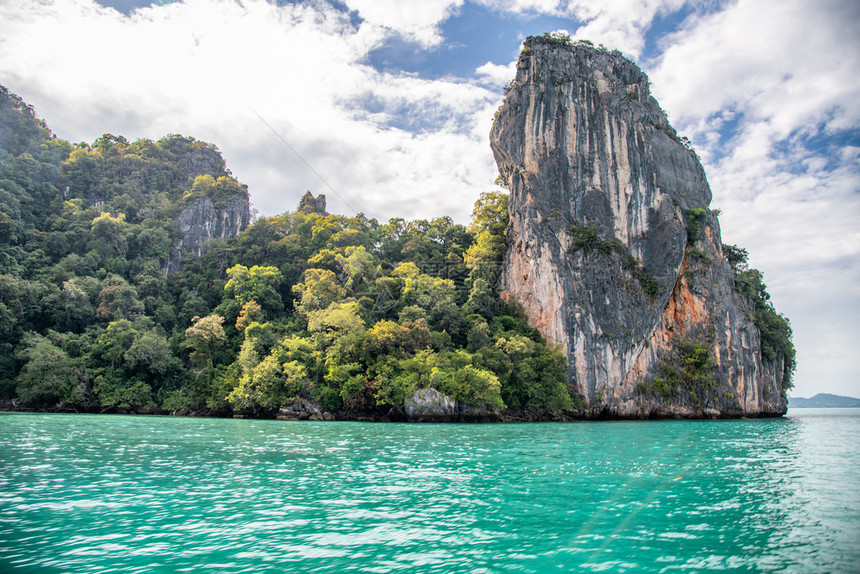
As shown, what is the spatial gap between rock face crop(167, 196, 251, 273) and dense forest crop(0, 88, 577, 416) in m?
1.64

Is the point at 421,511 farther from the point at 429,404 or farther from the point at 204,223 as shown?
the point at 204,223

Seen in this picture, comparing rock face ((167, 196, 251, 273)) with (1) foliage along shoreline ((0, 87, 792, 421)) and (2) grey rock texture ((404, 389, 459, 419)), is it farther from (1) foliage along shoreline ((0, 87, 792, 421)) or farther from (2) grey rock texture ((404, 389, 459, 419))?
(2) grey rock texture ((404, 389, 459, 419))

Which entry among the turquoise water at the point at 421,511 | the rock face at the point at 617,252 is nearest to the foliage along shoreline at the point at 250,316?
the rock face at the point at 617,252

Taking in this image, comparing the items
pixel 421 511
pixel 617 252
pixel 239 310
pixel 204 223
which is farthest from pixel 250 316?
pixel 421 511

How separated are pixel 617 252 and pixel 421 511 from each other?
3581cm

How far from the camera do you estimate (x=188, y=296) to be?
46031 millimetres

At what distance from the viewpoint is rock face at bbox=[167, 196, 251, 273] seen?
188 feet

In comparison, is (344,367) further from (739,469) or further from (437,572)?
(437,572)

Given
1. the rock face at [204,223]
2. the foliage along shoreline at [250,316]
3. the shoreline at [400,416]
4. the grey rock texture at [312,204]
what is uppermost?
the grey rock texture at [312,204]

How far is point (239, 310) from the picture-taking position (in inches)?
1639

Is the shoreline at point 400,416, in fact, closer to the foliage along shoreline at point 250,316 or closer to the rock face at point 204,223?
the foliage along shoreline at point 250,316

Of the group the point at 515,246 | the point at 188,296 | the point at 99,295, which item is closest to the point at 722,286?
the point at 515,246

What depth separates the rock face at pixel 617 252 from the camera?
1467 inches

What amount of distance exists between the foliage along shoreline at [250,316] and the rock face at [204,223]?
5.75 feet
